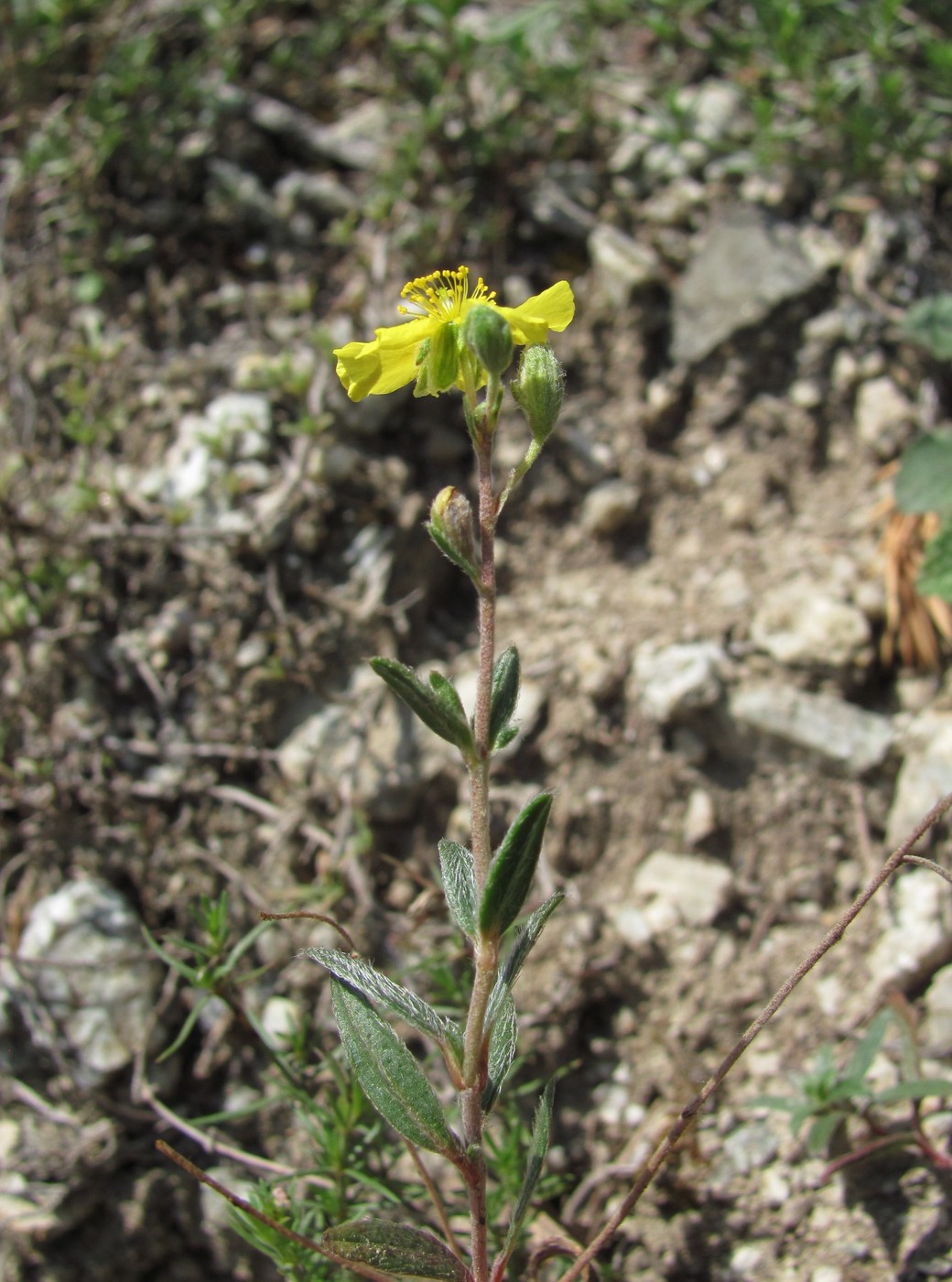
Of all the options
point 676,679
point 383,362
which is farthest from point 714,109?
point 383,362

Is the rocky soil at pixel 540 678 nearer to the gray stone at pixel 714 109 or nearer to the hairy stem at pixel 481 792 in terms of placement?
the gray stone at pixel 714 109

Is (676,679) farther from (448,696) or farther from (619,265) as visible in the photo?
(619,265)

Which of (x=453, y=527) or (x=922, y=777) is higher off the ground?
(x=453, y=527)

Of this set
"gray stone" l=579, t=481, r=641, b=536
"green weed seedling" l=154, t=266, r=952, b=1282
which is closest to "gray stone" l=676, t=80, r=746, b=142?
"gray stone" l=579, t=481, r=641, b=536

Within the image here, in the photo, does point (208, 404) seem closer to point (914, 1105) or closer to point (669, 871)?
point (669, 871)

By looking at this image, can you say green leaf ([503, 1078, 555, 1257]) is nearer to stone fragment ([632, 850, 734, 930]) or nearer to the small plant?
the small plant

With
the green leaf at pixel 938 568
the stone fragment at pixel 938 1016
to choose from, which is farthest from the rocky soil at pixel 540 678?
Result: the green leaf at pixel 938 568
